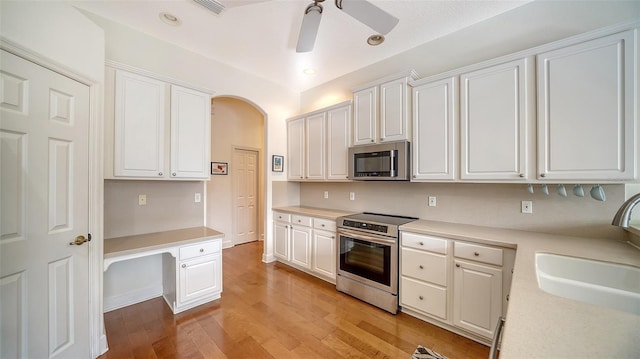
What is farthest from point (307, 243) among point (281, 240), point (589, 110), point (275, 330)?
point (589, 110)

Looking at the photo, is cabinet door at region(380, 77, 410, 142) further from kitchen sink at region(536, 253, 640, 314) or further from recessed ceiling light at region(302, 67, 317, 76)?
kitchen sink at region(536, 253, 640, 314)

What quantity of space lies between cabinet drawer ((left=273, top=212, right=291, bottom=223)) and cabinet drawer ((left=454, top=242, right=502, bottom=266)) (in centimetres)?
232

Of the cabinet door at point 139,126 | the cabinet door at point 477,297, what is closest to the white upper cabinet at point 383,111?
the cabinet door at point 477,297

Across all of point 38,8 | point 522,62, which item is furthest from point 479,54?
point 38,8

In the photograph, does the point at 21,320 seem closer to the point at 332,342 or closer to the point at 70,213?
the point at 70,213

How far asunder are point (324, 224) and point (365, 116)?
4.95 ft

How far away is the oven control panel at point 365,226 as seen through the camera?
2.54 meters

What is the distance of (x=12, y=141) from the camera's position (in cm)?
139

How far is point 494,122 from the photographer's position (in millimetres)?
2109

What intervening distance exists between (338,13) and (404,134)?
140cm

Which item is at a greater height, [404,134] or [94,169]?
[404,134]

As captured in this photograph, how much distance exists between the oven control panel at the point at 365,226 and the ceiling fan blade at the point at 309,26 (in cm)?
194

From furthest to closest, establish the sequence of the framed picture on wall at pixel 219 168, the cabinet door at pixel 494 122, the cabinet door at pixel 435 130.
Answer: the framed picture on wall at pixel 219 168 < the cabinet door at pixel 435 130 < the cabinet door at pixel 494 122

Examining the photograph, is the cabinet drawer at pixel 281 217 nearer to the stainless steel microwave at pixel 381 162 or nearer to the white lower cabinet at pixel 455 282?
the stainless steel microwave at pixel 381 162
